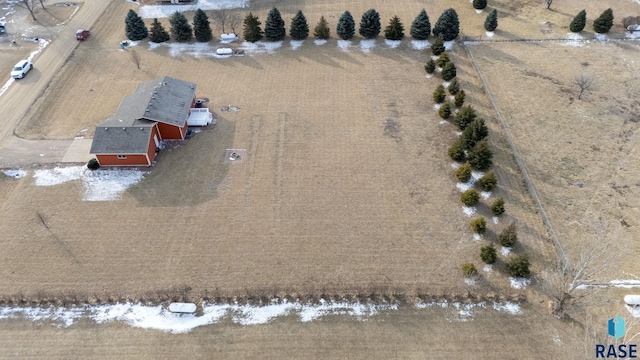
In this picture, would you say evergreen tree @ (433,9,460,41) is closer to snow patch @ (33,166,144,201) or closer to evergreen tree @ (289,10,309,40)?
evergreen tree @ (289,10,309,40)

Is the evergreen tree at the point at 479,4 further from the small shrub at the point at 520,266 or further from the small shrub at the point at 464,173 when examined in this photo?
the small shrub at the point at 520,266

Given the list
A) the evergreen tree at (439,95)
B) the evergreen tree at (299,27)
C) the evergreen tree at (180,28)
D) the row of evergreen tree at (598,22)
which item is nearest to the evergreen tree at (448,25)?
the evergreen tree at (439,95)

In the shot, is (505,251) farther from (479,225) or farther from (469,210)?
(469,210)

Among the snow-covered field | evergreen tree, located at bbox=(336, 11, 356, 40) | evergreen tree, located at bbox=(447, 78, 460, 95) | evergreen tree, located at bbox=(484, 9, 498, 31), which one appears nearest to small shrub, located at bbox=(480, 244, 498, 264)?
the snow-covered field

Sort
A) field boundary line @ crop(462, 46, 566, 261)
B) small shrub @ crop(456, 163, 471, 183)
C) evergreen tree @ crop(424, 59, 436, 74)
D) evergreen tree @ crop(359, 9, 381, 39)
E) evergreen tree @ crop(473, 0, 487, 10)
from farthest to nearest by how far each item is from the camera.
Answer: evergreen tree @ crop(473, 0, 487, 10) < evergreen tree @ crop(359, 9, 381, 39) < evergreen tree @ crop(424, 59, 436, 74) < small shrub @ crop(456, 163, 471, 183) < field boundary line @ crop(462, 46, 566, 261)

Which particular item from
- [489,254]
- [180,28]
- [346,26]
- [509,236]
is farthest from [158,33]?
[509,236]

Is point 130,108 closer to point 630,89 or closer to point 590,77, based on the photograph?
point 590,77
